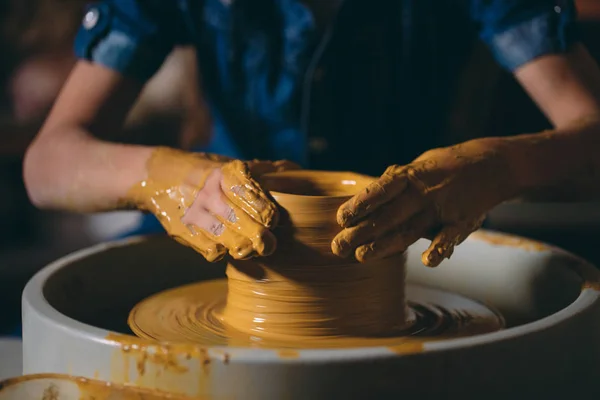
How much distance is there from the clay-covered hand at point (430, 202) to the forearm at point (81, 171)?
0.35 m

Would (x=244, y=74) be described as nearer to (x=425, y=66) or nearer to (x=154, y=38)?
(x=154, y=38)

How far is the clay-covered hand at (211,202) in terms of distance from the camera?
0.80 meters

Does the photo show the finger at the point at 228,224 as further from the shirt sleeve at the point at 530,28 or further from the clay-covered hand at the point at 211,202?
the shirt sleeve at the point at 530,28

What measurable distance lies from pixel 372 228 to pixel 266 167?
22cm

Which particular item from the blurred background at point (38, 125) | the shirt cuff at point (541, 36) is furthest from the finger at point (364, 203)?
the blurred background at point (38, 125)

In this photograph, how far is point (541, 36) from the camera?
50.1 inches

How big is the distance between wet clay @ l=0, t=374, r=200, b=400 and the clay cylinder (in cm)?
21

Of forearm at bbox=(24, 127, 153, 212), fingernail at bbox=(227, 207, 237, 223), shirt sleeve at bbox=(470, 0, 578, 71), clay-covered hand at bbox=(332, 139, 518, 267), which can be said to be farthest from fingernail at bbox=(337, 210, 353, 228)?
shirt sleeve at bbox=(470, 0, 578, 71)

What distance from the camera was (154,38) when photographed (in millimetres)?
1406

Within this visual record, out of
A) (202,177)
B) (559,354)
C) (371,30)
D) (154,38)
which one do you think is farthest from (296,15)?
(559,354)

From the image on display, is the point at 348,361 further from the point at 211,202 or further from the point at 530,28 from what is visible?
the point at 530,28

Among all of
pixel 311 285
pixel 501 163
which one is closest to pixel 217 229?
pixel 311 285

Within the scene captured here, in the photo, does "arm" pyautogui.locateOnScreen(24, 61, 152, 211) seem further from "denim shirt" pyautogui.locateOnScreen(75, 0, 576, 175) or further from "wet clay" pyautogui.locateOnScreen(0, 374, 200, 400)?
"wet clay" pyautogui.locateOnScreen(0, 374, 200, 400)

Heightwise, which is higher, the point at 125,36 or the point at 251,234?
the point at 125,36
